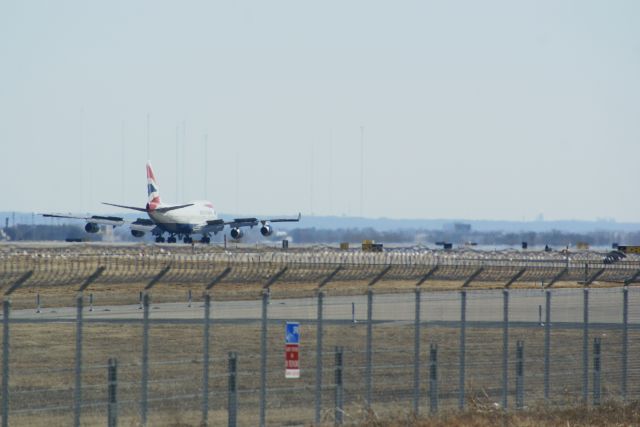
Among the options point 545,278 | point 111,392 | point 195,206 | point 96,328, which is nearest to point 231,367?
point 111,392

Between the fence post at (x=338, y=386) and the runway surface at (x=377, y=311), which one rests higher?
the fence post at (x=338, y=386)

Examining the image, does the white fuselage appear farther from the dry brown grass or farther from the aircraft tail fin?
the dry brown grass

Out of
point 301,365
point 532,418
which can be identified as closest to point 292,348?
point 532,418

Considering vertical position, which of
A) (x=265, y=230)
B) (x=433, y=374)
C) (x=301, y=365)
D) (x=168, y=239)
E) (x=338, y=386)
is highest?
(x=265, y=230)

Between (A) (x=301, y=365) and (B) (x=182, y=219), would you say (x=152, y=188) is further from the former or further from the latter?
(A) (x=301, y=365)

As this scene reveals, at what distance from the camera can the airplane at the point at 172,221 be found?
382 ft

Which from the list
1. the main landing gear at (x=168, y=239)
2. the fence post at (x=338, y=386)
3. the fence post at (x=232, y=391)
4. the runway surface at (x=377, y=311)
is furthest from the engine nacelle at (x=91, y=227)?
the fence post at (x=232, y=391)

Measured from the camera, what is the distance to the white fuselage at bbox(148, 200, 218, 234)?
11644cm

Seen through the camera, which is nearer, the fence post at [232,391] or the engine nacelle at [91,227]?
the fence post at [232,391]

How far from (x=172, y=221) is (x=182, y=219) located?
1.03 metres

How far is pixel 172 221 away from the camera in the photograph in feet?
384

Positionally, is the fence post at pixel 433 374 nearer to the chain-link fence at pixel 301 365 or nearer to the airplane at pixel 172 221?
the chain-link fence at pixel 301 365

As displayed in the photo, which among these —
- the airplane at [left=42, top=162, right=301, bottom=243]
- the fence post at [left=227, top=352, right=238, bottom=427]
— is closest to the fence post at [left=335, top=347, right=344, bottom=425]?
the fence post at [left=227, top=352, right=238, bottom=427]

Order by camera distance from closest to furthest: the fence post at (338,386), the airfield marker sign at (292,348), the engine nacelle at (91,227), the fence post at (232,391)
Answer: the fence post at (232,391) < the airfield marker sign at (292,348) < the fence post at (338,386) < the engine nacelle at (91,227)
